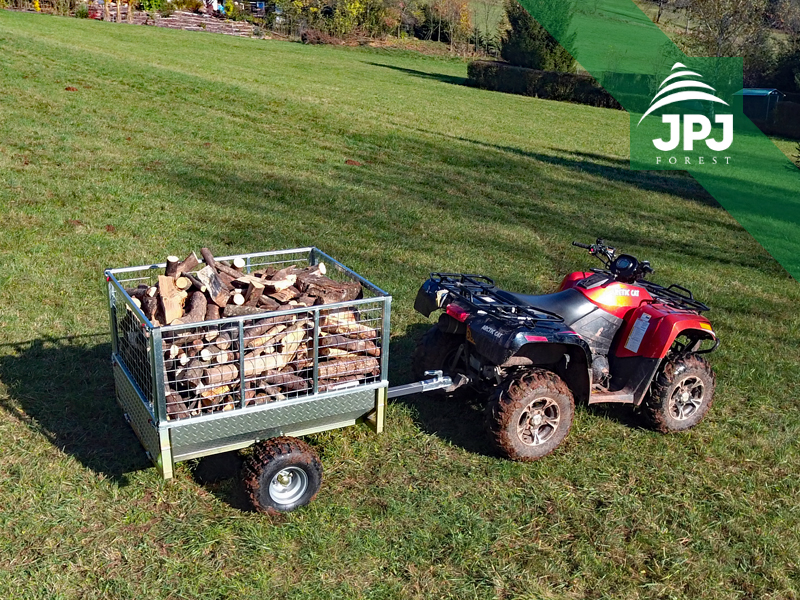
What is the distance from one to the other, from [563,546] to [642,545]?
1.67 ft

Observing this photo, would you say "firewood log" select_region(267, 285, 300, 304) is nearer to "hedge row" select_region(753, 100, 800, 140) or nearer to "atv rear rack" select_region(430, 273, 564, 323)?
"atv rear rack" select_region(430, 273, 564, 323)

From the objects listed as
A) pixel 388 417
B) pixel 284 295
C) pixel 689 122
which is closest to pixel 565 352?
pixel 388 417

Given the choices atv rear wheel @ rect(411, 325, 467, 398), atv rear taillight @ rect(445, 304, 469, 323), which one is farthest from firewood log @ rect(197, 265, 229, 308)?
atv rear wheel @ rect(411, 325, 467, 398)

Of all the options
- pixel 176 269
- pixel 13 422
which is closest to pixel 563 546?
pixel 176 269

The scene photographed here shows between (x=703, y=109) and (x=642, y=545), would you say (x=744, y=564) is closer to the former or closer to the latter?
(x=642, y=545)

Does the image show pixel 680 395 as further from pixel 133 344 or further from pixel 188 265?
pixel 133 344

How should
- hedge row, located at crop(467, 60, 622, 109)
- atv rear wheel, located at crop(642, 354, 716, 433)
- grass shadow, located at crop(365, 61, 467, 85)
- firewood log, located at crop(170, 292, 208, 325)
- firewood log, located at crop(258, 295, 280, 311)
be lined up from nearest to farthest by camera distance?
firewood log, located at crop(170, 292, 208, 325) < firewood log, located at crop(258, 295, 280, 311) < atv rear wheel, located at crop(642, 354, 716, 433) < hedge row, located at crop(467, 60, 622, 109) < grass shadow, located at crop(365, 61, 467, 85)

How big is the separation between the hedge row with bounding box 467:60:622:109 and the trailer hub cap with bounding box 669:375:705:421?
1342 inches

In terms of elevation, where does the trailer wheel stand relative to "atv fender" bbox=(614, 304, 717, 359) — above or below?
below

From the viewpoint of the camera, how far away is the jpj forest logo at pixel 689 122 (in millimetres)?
23344

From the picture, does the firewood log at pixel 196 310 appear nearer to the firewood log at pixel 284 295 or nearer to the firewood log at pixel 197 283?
the firewood log at pixel 197 283

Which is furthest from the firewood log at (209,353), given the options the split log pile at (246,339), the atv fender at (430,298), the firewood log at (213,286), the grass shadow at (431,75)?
the grass shadow at (431,75)

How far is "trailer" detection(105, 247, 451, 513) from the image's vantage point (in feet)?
14.0

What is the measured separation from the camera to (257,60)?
34250mm
